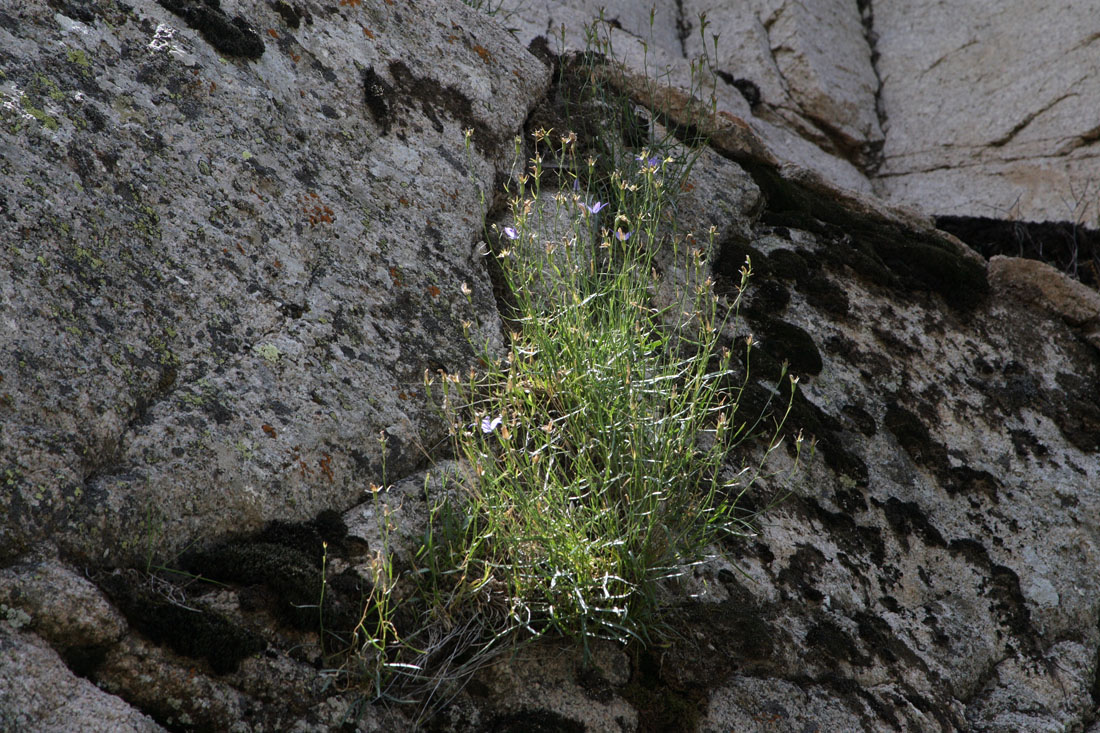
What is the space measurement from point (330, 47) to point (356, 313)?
120cm

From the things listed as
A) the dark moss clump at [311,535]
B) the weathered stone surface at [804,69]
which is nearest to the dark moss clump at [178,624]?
the dark moss clump at [311,535]

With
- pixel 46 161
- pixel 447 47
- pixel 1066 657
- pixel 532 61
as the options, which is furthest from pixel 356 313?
pixel 1066 657

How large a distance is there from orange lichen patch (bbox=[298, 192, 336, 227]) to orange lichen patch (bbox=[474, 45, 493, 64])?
134cm

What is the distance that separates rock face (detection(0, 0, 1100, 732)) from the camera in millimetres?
1768

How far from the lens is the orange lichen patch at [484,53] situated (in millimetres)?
3596

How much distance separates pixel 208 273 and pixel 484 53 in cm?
190

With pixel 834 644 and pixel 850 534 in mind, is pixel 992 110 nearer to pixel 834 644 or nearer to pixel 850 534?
pixel 850 534

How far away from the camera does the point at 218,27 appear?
2719mm

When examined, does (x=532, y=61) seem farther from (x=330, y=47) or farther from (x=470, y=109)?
(x=330, y=47)

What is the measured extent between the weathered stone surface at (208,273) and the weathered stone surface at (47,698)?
24cm

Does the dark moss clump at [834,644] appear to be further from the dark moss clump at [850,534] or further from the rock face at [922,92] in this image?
the rock face at [922,92]

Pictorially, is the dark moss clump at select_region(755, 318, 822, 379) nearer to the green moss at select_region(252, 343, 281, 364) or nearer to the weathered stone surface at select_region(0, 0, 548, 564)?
the weathered stone surface at select_region(0, 0, 548, 564)

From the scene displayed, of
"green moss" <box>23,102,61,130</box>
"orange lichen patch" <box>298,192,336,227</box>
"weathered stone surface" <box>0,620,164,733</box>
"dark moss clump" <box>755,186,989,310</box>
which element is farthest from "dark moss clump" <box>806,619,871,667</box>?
"green moss" <box>23,102,61,130</box>

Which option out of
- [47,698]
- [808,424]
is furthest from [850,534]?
[47,698]
